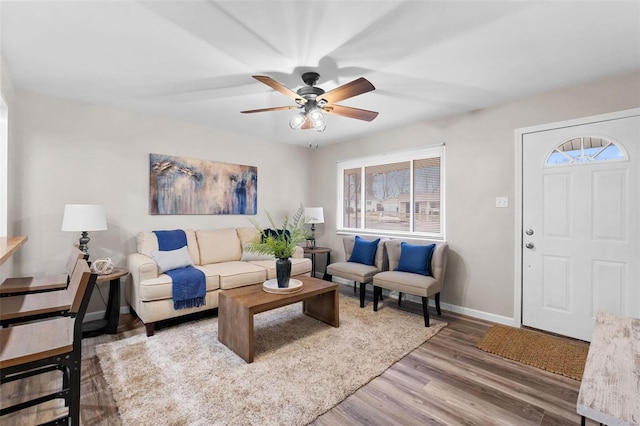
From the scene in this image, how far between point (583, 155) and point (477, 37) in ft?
5.73

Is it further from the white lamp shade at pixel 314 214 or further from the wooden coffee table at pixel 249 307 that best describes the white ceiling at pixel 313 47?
the white lamp shade at pixel 314 214

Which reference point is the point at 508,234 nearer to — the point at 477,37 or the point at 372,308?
the point at 372,308

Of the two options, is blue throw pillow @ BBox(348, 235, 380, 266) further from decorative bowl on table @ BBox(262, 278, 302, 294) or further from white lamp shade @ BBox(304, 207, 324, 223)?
decorative bowl on table @ BBox(262, 278, 302, 294)

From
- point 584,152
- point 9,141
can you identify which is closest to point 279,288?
point 9,141

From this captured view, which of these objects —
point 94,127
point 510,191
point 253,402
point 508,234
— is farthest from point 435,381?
point 94,127

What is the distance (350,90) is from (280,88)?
1.71 feet

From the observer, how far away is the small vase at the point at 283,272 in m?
2.79

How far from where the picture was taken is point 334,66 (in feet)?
7.68

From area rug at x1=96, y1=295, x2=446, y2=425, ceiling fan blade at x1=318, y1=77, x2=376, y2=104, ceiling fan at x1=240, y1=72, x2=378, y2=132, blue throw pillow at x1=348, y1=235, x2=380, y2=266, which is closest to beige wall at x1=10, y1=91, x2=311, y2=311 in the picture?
area rug at x1=96, y1=295, x2=446, y2=425

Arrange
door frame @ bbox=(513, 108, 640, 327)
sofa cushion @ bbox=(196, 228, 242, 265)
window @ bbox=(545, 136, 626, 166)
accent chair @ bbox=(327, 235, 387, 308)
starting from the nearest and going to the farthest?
1. window @ bbox=(545, 136, 626, 166)
2. door frame @ bbox=(513, 108, 640, 327)
3. accent chair @ bbox=(327, 235, 387, 308)
4. sofa cushion @ bbox=(196, 228, 242, 265)

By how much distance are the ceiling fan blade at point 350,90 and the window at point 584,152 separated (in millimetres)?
2138

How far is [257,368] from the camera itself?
7.47 feet

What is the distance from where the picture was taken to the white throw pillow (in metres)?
3.20

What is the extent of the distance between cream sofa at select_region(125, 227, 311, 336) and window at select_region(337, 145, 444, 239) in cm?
121
